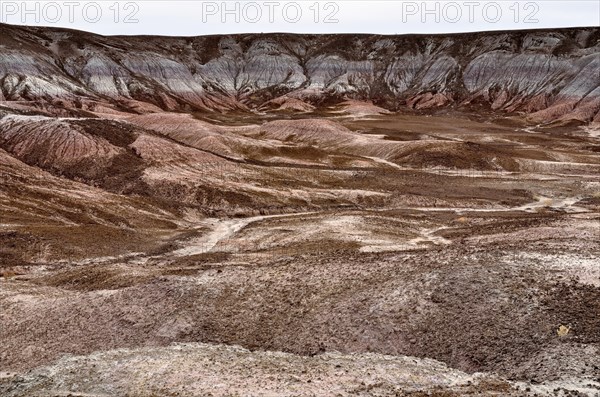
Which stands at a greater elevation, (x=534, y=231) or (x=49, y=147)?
(x=49, y=147)

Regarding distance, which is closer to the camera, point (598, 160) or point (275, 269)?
point (275, 269)

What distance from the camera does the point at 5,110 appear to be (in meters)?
114

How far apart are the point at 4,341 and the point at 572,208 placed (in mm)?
65255

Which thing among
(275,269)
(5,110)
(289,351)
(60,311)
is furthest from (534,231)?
(5,110)

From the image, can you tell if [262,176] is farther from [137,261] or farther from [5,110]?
[5,110]

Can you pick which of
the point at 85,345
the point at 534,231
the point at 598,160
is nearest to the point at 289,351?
the point at 85,345

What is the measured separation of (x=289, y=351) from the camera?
2744cm

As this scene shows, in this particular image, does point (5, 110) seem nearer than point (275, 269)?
No

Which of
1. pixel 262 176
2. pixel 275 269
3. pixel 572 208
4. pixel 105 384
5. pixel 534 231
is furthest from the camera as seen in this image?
pixel 262 176

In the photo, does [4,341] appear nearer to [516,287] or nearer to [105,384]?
[105,384]

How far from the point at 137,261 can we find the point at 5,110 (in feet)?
266

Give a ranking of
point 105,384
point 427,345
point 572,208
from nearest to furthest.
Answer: point 105,384
point 427,345
point 572,208

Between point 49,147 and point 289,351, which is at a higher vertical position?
point 49,147

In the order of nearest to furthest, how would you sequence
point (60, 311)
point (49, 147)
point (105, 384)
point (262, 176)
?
point (105, 384), point (60, 311), point (262, 176), point (49, 147)
